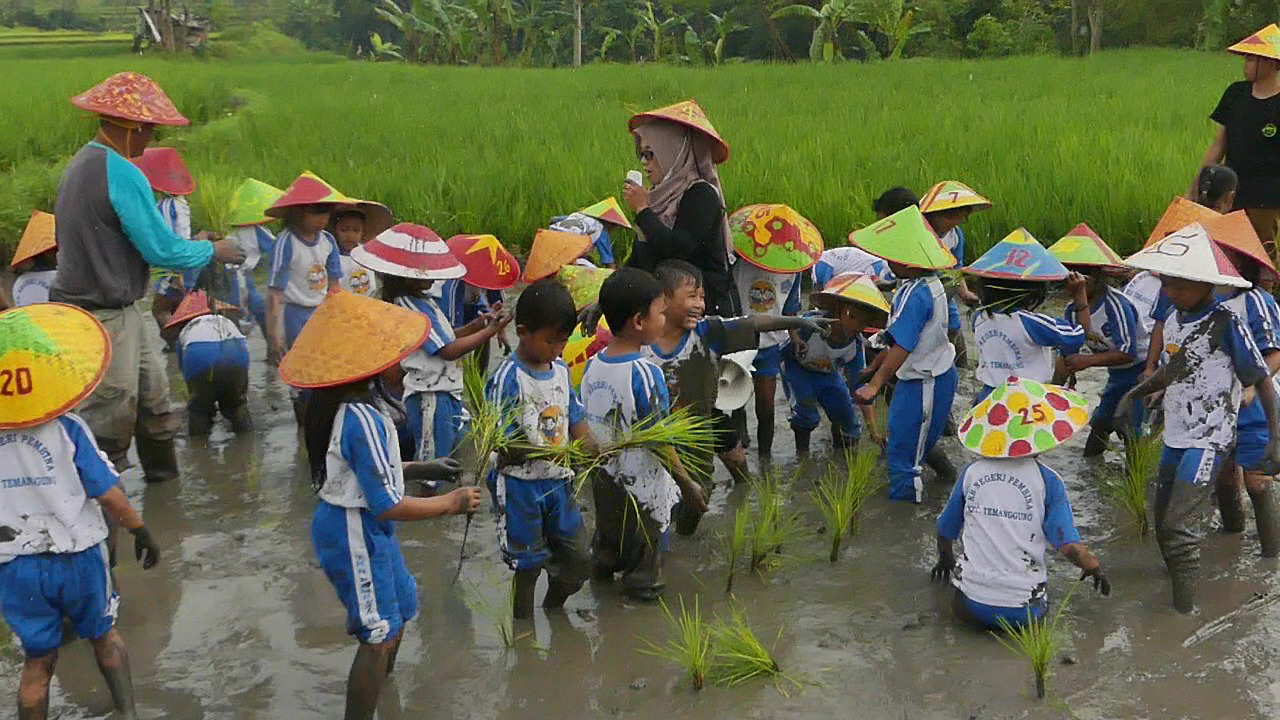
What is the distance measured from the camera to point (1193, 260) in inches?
170

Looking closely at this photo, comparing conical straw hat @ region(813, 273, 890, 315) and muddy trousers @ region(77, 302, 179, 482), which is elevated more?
conical straw hat @ region(813, 273, 890, 315)

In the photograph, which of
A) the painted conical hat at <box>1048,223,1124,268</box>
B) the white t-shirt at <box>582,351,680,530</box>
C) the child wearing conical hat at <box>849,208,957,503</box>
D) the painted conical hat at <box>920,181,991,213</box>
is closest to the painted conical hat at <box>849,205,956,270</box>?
the child wearing conical hat at <box>849,208,957,503</box>

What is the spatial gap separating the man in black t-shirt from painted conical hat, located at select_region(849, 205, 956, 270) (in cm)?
214

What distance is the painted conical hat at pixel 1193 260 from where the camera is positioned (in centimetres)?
427

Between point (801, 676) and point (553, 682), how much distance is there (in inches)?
30.9

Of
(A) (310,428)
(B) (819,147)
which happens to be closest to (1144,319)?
(A) (310,428)

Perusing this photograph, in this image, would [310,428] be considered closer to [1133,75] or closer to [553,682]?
[553,682]

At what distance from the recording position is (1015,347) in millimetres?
5164

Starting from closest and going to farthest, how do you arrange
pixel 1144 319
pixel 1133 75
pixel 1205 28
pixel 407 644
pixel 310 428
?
1. pixel 310 428
2. pixel 407 644
3. pixel 1144 319
4. pixel 1133 75
5. pixel 1205 28

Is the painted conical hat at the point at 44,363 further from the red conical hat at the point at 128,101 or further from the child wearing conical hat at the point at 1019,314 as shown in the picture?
the child wearing conical hat at the point at 1019,314

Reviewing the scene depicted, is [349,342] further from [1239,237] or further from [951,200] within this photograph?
[951,200]

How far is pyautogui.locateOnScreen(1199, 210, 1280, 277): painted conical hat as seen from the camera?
14.7 feet

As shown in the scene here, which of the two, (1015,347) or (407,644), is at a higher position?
(1015,347)

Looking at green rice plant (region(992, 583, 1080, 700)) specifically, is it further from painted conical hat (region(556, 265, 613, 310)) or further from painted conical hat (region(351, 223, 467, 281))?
painted conical hat (region(351, 223, 467, 281))
